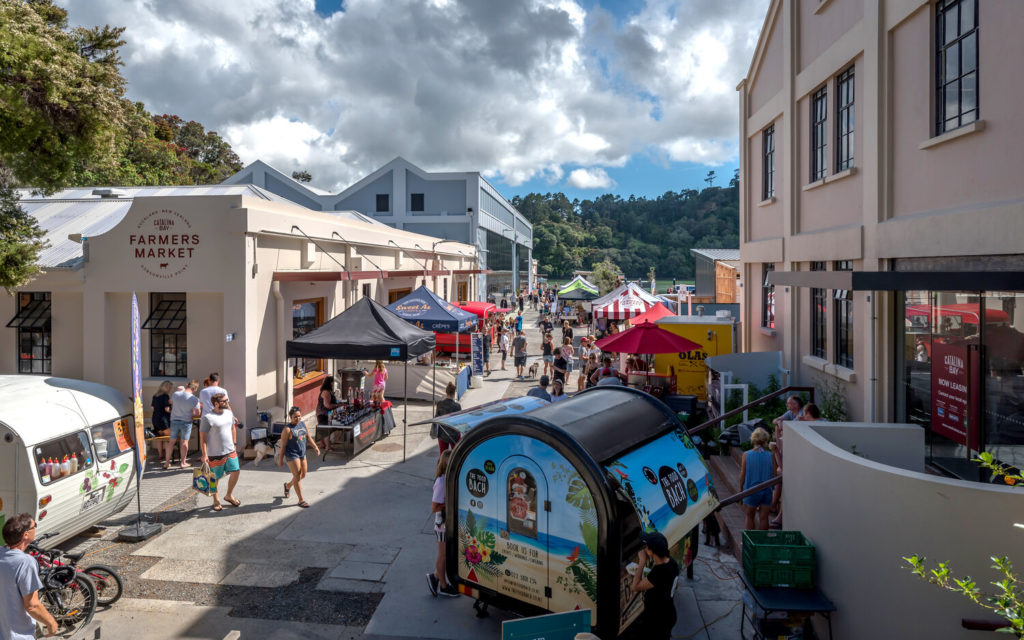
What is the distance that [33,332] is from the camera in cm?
1382

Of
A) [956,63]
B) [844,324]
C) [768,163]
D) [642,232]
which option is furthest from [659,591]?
[642,232]

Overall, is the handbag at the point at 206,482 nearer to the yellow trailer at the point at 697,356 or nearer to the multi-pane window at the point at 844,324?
the yellow trailer at the point at 697,356

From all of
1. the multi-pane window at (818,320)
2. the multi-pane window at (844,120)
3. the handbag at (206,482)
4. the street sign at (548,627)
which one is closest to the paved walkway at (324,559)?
the handbag at (206,482)

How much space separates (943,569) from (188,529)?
358 inches

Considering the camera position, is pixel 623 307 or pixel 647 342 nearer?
pixel 647 342

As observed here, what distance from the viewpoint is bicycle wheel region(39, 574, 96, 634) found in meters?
6.43

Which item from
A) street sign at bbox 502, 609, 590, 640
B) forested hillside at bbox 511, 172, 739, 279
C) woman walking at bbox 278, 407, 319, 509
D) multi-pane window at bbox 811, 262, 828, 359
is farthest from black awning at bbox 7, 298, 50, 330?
forested hillside at bbox 511, 172, 739, 279

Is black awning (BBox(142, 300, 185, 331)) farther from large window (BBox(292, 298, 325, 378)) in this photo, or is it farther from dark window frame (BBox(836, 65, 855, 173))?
dark window frame (BBox(836, 65, 855, 173))

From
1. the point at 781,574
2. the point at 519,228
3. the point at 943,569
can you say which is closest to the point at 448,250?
the point at 781,574

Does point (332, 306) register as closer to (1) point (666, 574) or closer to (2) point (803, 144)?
(2) point (803, 144)

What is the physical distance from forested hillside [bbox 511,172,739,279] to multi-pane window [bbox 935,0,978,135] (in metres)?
99.2

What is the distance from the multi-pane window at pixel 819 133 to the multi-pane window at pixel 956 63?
3.90 metres

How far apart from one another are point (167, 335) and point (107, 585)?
7499 millimetres

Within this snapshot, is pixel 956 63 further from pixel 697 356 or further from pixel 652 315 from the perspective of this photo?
pixel 652 315
